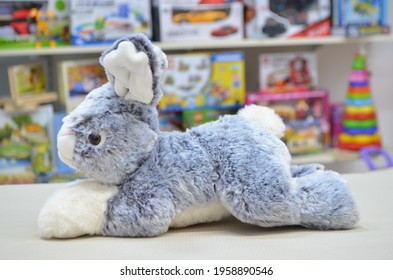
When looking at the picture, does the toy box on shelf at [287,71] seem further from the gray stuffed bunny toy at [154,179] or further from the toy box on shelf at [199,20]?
the gray stuffed bunny toy at [154,179]

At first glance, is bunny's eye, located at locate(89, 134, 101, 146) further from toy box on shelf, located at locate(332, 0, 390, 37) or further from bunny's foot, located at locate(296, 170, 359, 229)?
toy box on shelf, located at locate(332, 0, 390, 37)

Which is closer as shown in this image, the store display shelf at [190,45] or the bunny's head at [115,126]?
the bunny's head at [115,126]

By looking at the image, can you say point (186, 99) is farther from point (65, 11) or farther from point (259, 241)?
point (259, 241)

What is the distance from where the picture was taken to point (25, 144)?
171 cm

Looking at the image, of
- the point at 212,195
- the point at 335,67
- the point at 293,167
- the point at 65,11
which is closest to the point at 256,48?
the point at 335,67

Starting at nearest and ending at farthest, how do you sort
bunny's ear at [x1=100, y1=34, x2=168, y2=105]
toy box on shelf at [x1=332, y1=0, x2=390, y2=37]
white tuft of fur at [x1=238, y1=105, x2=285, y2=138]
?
bunny's ear at [x1=100, y1=34, x2=168, y2=105] → white tuft of fur at [x1=238, y1=105, x2=285, y2=138] → toy box on shelf at [x1=332, y1=0, x2=390, y2=37]

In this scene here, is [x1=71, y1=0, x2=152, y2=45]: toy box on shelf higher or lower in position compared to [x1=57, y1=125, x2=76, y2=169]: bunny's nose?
higher

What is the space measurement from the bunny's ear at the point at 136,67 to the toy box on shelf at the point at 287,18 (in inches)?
40.4

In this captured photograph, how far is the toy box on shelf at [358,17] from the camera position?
1786 millimetres

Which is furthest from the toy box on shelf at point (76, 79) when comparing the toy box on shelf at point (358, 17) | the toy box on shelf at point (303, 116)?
the toy box on shelf at point (358, 17)

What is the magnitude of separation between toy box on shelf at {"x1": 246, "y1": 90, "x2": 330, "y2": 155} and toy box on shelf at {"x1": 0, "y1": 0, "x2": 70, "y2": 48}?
0.68m

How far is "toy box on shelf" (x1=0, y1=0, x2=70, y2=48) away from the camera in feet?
5.50

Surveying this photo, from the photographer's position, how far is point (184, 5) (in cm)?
168

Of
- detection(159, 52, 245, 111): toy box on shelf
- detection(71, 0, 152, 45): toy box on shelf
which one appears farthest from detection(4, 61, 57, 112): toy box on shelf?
detection(159, 52, 245, 111): toy box on shelf
